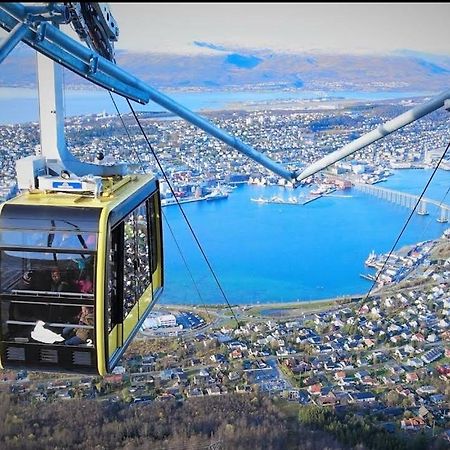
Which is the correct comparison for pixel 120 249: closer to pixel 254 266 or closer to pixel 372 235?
pixel 254 266

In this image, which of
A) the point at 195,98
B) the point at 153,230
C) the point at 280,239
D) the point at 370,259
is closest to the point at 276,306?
the point at 370,259

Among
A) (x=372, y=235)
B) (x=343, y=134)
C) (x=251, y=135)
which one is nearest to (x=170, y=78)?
(x=251, y=135)

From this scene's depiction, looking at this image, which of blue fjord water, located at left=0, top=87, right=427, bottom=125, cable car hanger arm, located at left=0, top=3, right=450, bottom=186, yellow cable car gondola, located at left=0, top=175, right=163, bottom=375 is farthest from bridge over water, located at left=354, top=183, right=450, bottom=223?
yellow cable car gondola, located at left=0, top=175, right=163, bottom=375

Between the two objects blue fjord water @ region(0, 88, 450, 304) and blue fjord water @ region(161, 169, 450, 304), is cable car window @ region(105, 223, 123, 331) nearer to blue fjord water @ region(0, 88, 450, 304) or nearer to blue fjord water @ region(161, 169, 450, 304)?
blue fjord water @ region(0, 88, 450, 304)

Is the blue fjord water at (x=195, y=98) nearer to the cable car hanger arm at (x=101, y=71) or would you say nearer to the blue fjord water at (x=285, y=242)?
the blue fjord water at (x=285, y=242)

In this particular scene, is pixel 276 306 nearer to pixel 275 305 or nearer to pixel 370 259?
pixel 275 305

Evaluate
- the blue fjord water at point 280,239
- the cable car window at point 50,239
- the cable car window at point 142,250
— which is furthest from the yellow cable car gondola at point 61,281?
the blue fjord water at point 280,239
